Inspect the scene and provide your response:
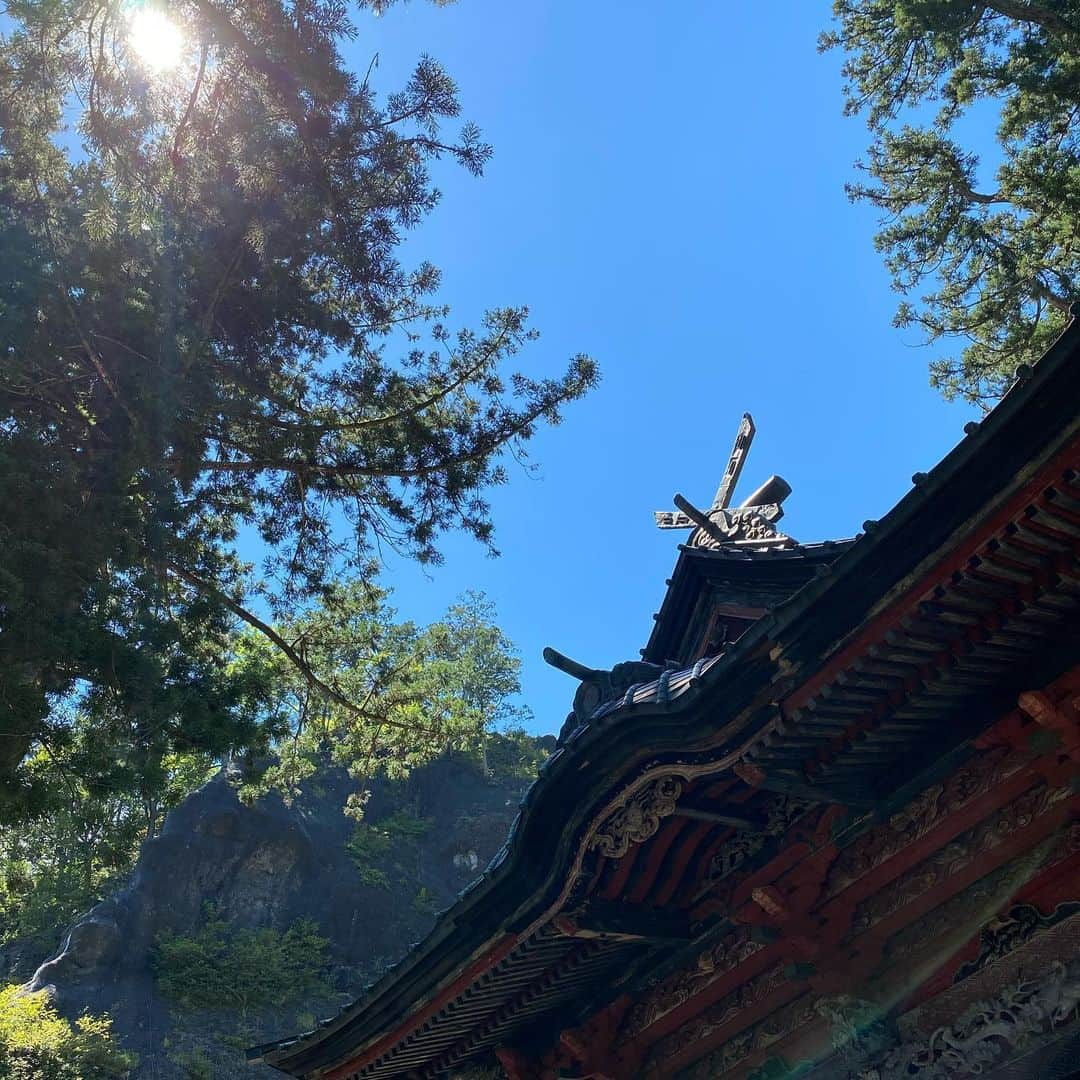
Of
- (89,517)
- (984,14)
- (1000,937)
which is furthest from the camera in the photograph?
(984,14)

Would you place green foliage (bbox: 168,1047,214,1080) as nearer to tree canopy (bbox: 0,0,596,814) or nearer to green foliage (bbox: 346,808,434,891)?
green foliage (bbox: 346,808,434,891)

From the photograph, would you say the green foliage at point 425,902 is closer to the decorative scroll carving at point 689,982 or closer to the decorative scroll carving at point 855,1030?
the decorative scroll carving at point 689,982

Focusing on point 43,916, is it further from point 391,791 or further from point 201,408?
point 201,408

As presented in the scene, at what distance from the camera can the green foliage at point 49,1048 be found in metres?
16.0

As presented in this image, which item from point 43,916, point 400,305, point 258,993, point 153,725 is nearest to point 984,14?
point 400,305

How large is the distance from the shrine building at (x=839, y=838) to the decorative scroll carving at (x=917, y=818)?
12 millimetres

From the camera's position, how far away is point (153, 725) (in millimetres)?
7512

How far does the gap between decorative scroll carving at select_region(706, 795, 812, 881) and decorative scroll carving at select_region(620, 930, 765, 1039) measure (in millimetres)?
403

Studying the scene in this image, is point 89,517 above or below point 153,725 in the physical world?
above

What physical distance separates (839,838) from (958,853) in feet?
1.99

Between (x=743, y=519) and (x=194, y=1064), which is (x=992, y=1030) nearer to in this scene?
(x=743, y=519)

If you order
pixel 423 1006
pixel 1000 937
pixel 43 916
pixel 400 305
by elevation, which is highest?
pixel 43 916

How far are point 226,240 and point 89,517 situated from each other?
3577 mm

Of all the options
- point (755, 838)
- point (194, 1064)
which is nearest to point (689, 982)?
point (755, 838)
